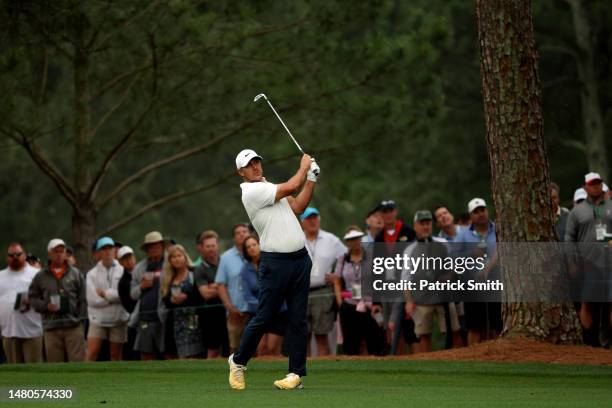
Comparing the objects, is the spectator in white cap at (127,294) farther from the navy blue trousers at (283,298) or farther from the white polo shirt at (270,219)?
the white polo shirt at (270,219)

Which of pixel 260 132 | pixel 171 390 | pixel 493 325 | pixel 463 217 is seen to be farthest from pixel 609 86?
pixel 171 390

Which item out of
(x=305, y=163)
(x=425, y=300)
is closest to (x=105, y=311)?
(x=425, y=300)

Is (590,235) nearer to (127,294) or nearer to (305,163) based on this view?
(305,163)

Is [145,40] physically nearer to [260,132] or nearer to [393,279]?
[260,132]

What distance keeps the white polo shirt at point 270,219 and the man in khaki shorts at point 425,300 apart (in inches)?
198

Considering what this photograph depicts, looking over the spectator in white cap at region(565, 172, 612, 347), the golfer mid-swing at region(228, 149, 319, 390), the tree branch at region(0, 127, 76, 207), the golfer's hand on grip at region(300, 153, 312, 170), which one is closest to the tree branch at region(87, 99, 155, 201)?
the tree branch at region(0, 127, 76, 207)

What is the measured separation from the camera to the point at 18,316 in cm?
2003

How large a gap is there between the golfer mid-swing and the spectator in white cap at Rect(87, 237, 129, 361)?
7.05m

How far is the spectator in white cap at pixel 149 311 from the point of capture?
1875cm

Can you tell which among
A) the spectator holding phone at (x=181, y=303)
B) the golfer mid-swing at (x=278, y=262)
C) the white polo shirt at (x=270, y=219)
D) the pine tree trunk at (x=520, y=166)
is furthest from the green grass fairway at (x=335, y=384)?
the spectator holding phone at (x=181, y=303)

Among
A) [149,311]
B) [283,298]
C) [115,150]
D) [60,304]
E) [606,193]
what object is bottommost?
[283,298]

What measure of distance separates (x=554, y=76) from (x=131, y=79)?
16580mm

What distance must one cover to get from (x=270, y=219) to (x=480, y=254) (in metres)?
5.44

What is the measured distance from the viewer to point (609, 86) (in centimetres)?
3681
